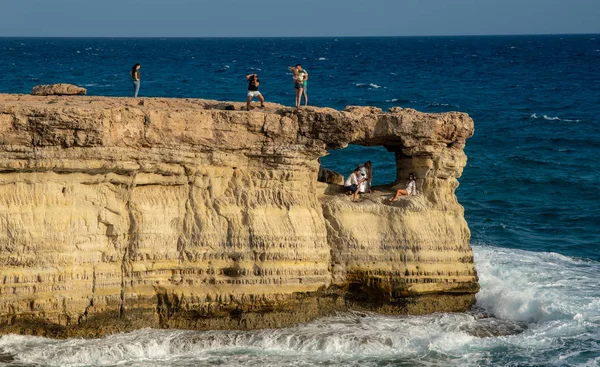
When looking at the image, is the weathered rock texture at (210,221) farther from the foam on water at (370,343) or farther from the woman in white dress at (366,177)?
the woman in white dress at (366,177)

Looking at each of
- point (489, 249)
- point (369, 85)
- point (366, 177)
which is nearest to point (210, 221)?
point (366, 177)

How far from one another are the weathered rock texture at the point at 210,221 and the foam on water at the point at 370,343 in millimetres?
358

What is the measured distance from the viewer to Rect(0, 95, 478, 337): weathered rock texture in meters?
16.2

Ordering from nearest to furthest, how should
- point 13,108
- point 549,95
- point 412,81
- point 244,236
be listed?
point 13,108, point 244,236, point 549,95, point 412,81

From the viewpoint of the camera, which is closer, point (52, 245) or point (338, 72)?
point (52, 245)

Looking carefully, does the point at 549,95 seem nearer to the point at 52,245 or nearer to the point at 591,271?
the point at 591,271

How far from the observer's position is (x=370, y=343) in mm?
17047

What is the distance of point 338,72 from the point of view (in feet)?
270

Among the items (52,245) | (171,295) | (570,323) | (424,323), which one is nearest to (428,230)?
(424,323)

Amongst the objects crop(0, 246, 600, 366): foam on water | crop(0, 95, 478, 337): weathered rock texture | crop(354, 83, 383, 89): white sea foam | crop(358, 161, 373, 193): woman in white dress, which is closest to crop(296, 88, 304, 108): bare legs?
crop(0, 95, 478, 337): weathered rock texture

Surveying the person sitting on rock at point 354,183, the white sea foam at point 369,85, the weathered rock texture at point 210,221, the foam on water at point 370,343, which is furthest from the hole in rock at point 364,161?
the white sea foam at point 369,85

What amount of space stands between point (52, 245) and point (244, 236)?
359 cm

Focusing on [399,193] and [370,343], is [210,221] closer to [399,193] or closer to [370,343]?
[370,343]

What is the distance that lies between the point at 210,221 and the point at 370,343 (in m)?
3.85
